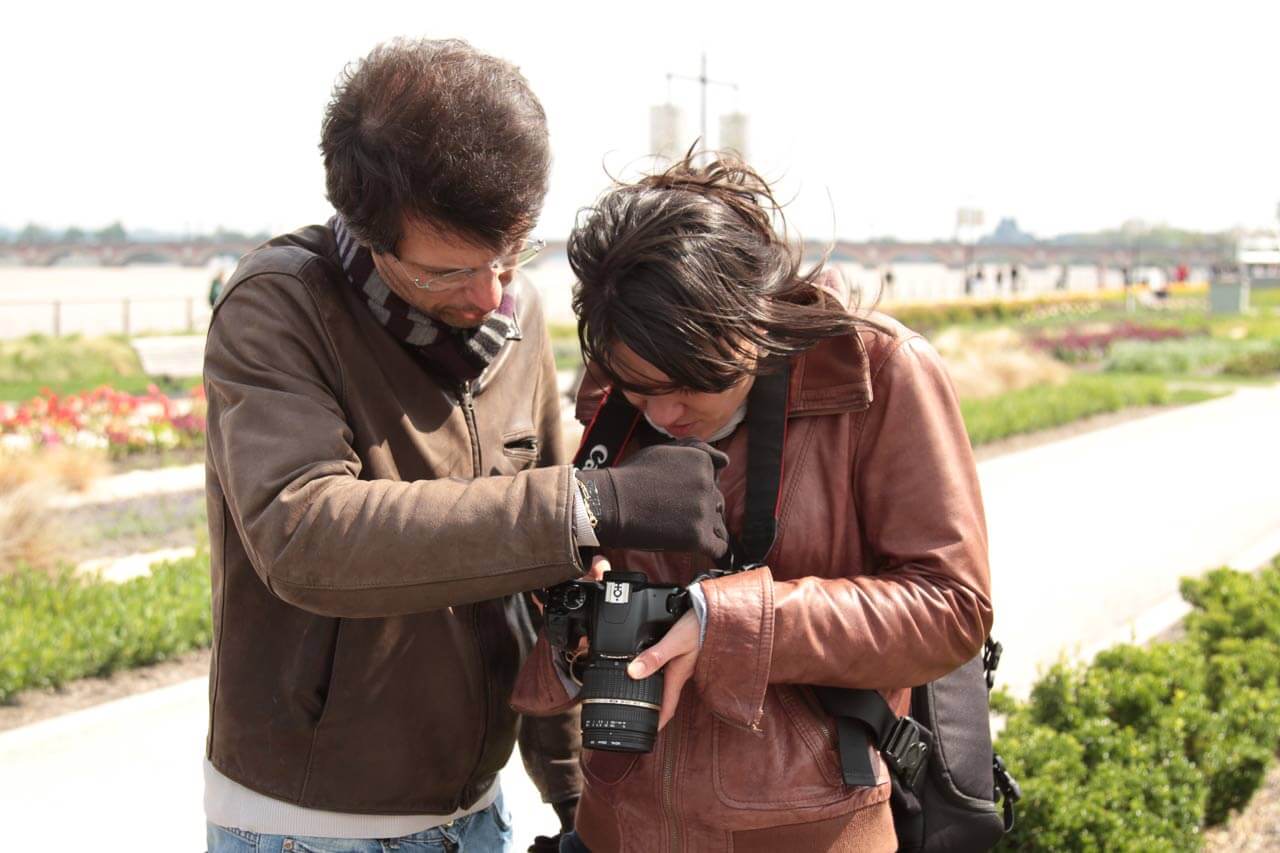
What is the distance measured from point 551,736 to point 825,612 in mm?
882

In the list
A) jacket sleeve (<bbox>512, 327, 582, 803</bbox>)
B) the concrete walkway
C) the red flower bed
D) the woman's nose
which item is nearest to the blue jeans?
jacket sleeve (<bbox>512, 327, 582, 803</bbox>)

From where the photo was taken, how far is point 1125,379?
1895cm

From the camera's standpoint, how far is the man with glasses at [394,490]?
65.6 inches

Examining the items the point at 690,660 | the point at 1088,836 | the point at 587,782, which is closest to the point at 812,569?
the point at 690,660

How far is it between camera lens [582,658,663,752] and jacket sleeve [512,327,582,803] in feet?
2.30

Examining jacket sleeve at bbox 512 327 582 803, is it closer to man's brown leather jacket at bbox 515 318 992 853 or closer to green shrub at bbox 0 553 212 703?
man's brown leather jacket at bbox 515 318 992 853

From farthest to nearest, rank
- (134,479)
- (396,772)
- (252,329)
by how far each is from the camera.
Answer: (134,479), (396,772), (252,329)

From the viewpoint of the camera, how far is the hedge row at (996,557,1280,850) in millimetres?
3645

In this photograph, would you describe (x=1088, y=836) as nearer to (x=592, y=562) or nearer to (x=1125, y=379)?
(x=592, y=562)

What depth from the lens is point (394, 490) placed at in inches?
66.7

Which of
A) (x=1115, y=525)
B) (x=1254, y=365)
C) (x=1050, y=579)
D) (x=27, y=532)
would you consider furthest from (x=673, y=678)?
(x=1254, y=365)

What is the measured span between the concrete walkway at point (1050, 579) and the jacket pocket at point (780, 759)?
261cm

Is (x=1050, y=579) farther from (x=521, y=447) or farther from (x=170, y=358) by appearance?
(x=170, y=358)

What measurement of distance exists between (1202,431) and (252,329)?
14243 millimetres
